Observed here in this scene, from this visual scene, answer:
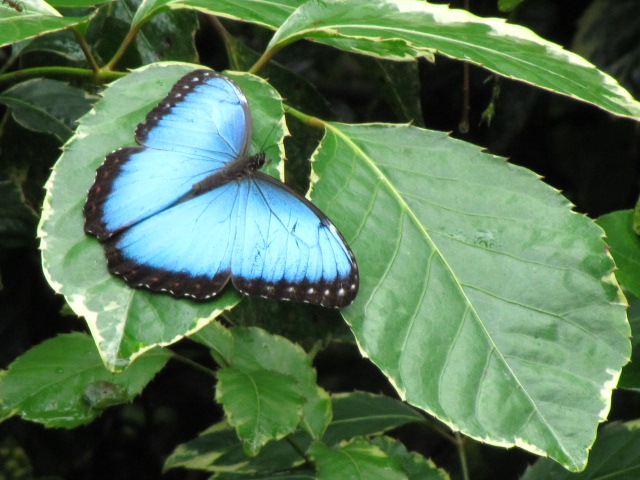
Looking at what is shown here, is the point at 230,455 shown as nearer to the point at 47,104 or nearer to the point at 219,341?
the point at 219,341

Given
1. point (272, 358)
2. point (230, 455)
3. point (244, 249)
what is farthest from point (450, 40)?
point (230, 455)

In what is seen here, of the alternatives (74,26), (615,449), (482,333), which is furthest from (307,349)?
(74,26)

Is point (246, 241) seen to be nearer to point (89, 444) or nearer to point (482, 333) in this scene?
point (482, 333)

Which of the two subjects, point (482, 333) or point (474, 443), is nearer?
point (482, 333)

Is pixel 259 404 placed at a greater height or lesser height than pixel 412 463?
greater

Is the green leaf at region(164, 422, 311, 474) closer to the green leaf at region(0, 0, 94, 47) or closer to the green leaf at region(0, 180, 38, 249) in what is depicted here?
the green leaf at region(0, 180, 38, 249)

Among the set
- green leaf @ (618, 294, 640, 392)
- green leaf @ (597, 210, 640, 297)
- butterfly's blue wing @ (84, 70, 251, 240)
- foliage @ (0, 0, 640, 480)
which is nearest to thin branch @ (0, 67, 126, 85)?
foliage @ (0, 0, 640, 480)

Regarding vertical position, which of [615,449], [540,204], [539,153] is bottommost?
[615,449]
